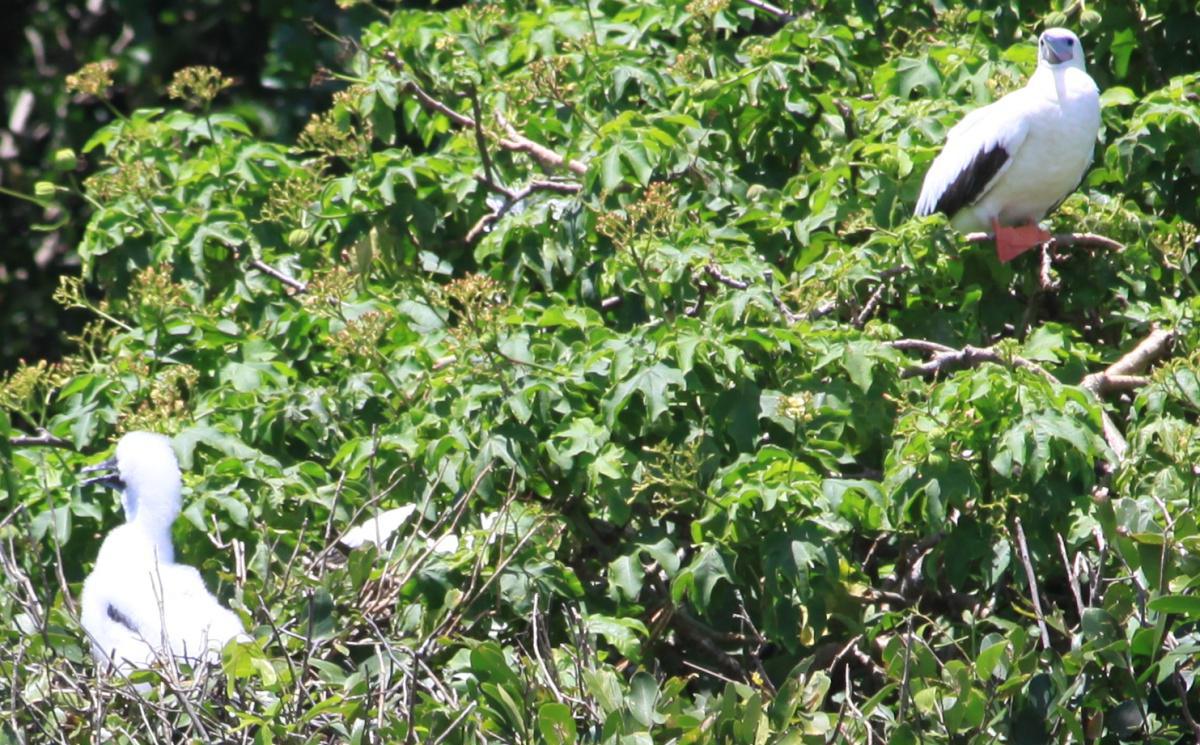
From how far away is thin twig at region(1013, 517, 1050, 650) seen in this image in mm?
3154

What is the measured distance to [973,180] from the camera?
480 centimetres

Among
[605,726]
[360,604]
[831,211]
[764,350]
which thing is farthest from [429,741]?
[831,211]

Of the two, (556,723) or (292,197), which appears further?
(292,197)

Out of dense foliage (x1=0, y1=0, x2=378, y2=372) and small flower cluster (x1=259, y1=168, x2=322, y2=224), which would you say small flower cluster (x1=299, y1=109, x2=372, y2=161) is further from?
dense foliage (x1=0, y1=0, x2=378, y2=372)

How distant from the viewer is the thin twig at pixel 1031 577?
315 cm

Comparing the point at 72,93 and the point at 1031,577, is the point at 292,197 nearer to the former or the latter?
the point at 1031,577

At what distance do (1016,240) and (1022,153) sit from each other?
54cm

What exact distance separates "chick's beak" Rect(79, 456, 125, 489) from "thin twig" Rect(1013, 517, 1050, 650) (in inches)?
86.9

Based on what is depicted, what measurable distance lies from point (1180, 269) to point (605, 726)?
2235 mm

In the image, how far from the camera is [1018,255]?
14.8 feet

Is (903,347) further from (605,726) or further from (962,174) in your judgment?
(605,726)

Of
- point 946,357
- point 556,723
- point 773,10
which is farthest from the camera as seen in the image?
point 773,10

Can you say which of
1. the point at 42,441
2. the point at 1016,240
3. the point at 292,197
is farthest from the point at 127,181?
the point at 1016,240

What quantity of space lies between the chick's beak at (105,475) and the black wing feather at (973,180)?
7.85ft
